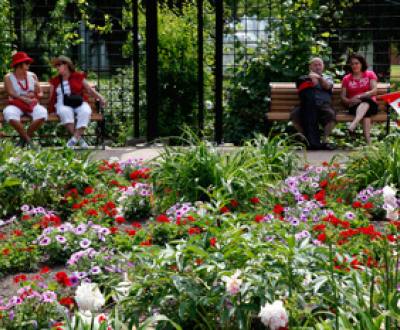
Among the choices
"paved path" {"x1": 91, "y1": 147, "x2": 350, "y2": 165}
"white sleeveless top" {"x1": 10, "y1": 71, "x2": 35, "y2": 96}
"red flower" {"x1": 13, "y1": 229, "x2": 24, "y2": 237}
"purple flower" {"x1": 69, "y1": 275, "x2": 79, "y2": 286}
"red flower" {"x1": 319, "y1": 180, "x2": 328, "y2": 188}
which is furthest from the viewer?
"white sleeveless top" {"x1": 10, "y1": 71, "x2": 35, "y2": 96}

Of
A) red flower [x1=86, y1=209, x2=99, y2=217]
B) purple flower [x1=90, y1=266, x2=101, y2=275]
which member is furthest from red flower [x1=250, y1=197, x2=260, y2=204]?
purple flower [x1=90, y1=266, x2=101, y2=275]

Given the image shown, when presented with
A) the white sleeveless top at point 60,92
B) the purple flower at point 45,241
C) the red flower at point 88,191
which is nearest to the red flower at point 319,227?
the purple flower at point 45,241

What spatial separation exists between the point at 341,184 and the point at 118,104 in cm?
596

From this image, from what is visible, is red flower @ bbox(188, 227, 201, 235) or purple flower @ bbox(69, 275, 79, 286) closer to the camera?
purple flower @ bbox(69, 275, 79, 286)

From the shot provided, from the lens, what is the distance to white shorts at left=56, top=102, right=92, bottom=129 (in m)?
9.58

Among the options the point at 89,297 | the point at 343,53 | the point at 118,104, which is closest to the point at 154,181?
the point at 89,297

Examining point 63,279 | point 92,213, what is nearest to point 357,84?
point 92,213

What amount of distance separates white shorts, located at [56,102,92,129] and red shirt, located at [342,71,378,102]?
279cm

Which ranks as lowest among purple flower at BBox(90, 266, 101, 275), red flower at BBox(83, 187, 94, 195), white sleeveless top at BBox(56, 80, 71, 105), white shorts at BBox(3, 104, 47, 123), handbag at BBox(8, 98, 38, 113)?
purple flower at BBox(90, 266, 101, 275)

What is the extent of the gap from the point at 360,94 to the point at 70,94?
3.10 meters

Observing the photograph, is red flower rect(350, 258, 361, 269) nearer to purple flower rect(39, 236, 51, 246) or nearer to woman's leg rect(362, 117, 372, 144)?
purple flower rect(39, 236, 51, 246)

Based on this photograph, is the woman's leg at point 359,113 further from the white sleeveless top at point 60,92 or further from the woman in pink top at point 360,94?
the white sleeveless top at point 60,92

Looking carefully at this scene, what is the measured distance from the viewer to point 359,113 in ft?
32.2

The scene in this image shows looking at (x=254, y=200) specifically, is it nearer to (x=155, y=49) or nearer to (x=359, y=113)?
(x=359, y=113)
